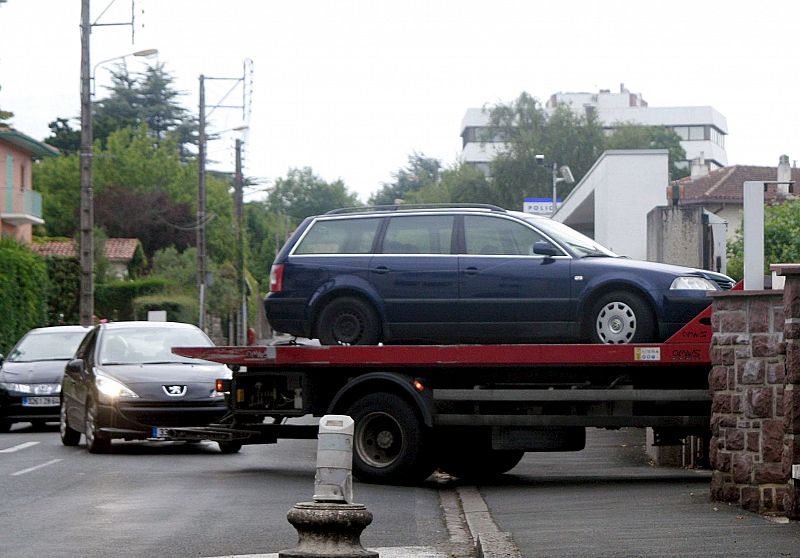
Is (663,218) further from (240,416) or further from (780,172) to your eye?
(780,172)

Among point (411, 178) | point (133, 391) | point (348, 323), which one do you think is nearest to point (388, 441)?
point (348, 323)

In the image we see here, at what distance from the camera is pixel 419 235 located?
50.1 ft

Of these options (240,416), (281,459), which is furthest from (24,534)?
(281,459)

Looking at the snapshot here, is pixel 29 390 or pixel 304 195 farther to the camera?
pixel 304 195

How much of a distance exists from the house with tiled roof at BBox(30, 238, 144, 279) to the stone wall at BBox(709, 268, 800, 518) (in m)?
60.6

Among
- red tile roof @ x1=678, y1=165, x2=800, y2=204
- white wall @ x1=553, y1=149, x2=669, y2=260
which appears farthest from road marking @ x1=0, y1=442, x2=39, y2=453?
red tile roof @ x1=678, y1=165, x2=800, y2=204

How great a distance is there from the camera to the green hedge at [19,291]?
4453cm

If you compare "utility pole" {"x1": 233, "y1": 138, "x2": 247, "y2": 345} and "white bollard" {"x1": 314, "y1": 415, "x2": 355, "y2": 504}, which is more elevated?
"utility pole" {"x1": 233, "y1": 138, "x2": 247, "y2": 345}

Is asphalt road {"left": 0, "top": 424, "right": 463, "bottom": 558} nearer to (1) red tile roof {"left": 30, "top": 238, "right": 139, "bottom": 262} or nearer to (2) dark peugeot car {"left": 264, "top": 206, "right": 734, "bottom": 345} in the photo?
(2) dark peugeot car {"left": 264, "top": 206, "right": 734, "bottom": 345}

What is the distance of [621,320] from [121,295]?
50906 mm

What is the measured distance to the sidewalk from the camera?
9172 mm

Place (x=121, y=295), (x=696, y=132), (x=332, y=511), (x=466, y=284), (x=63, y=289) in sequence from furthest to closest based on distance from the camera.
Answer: (x=696, y=132)
(x=121, y=295)
(x=63, y=289)
(x=466, y=284)
(x=332, y=511)

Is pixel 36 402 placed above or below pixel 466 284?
below

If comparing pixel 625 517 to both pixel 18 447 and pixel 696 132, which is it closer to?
pixel 18 447
